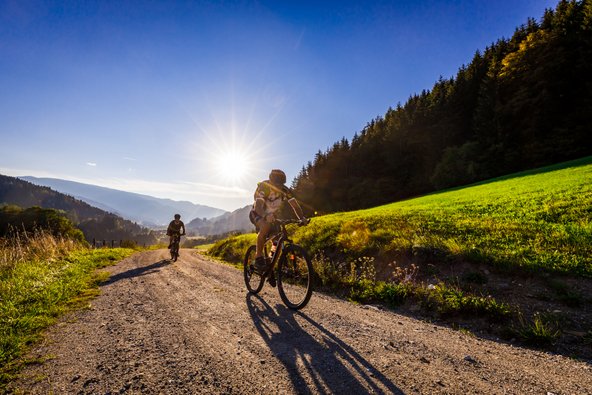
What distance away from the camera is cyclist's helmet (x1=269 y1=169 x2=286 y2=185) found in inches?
263

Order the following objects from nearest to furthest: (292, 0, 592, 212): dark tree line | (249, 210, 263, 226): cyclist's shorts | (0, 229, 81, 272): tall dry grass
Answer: (249, 210, 263, 226): cyclist's shorts < (0, 229, 81, 272): tall dry grass < (292, 0, 592, 212): dark tree line

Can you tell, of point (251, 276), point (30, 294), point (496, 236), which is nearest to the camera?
point (30, 294)

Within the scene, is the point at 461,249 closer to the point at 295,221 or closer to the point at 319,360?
the point at 295,221

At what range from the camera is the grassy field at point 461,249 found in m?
6.05

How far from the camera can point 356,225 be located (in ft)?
40.6

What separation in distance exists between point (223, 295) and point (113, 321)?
2.55m

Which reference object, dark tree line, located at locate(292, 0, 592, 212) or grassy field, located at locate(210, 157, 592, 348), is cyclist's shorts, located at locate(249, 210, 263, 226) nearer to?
grassy field, located at locate(210, 157, 592, 348)

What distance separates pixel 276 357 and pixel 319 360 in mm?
578

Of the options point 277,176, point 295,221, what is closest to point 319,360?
point 295,221

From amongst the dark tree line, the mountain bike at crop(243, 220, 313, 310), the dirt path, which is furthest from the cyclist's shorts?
the dark tree line

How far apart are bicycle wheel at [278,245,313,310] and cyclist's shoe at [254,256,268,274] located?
1.82 feet

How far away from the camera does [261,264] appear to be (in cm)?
695

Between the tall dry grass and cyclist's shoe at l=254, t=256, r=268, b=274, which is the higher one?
cyclist's shoe at l=254, t=256, r=268, b=274

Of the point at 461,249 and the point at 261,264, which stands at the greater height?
the point at 461,249
